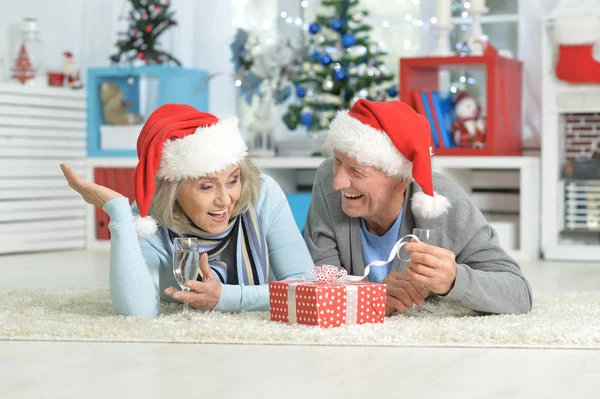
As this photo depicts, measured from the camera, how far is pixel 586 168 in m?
4.84

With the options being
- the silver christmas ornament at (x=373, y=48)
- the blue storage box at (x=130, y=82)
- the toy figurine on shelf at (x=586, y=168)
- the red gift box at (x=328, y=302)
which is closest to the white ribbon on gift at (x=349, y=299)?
the red gift box at (x=328, y=302)

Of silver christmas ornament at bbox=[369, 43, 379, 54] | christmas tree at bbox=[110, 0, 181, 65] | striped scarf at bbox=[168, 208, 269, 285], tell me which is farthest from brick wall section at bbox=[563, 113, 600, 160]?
striped scarf at bbox=[168, 208, 269, 285]

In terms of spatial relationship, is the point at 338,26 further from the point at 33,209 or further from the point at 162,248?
the point at 162,248

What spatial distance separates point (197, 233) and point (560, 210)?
276cm

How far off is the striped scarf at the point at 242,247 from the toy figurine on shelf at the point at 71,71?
3.07 m

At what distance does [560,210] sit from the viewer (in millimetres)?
4852

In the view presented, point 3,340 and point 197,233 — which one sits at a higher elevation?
point 197,233

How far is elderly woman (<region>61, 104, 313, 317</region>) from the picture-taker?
239 cm

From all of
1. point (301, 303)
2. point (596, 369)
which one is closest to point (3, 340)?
point (301, 303)

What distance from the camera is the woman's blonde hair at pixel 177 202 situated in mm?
2486

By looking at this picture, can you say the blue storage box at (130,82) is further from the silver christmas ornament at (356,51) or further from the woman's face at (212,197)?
the woman's face at (212,197)

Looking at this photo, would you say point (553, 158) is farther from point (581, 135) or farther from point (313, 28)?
point (313, 28)

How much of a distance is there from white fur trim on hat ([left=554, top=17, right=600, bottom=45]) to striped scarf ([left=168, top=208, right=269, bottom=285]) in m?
2.59

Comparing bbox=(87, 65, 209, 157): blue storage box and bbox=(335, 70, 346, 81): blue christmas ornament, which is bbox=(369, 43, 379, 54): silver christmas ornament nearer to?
bbox=(335, 70, 346, 81): blue christmas ornament
